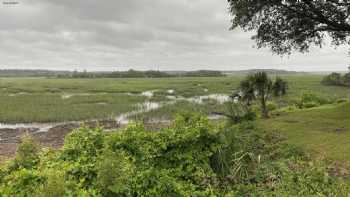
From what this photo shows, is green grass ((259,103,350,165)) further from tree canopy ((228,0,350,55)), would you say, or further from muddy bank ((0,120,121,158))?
muddy bank ((0,120,121,158))

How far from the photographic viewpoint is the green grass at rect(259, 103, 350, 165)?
352 inches

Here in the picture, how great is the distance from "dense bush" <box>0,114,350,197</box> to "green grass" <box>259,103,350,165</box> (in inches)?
42.2

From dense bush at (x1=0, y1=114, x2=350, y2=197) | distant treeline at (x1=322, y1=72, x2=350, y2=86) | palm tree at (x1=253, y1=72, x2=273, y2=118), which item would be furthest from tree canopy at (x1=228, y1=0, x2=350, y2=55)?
distant treeline at (x1=322, y1=72, x2=350, y2=86)

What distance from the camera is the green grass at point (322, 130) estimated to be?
8930 mm

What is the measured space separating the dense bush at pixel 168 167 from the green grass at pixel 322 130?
42.2 inches

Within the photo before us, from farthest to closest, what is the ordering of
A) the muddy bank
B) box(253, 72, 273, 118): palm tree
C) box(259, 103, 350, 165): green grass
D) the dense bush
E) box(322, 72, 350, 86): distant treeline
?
box(322, 72, 350, 86): distant treeline, box(253, 72, 273, 118): palm tree, the muddy bank, box(259, 103, 350, 165): green grass, the dense bush

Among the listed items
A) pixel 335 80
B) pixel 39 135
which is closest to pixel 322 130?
pixel 39 135

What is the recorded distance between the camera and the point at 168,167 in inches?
276

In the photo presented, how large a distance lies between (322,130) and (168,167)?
702cm

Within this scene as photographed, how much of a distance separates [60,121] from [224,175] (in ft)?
59.3

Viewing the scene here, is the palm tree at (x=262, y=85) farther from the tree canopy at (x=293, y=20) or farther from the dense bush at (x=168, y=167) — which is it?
the dense bush at (x=168, y=167)

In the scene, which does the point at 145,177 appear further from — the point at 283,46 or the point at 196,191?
the point at 283,46

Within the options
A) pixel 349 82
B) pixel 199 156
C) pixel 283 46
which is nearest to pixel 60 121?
pixel 283 46

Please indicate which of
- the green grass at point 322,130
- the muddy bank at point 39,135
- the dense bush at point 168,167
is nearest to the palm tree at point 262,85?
the green grass at point 322,130
